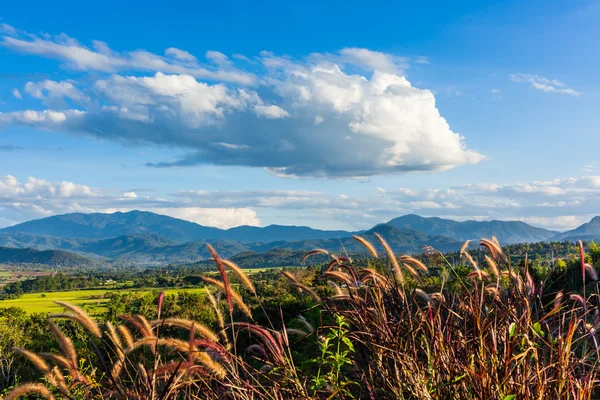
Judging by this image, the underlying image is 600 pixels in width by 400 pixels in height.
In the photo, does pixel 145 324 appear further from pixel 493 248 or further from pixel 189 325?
pixel 493 248

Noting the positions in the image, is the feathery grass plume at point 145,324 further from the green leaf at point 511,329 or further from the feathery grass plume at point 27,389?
the green leaf at point 511,329

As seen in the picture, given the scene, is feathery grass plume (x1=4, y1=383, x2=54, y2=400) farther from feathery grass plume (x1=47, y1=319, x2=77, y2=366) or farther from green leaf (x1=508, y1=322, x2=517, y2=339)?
green leaf (x1=508, y1=322, x2=517, y2=339)

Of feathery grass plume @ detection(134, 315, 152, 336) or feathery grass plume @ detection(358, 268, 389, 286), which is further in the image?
feathery grass plume @ detection(358, 268, 389, 286)

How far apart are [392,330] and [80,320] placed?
6.28 feet

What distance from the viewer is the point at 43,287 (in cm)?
15275

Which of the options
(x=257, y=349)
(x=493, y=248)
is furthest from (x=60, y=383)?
(x=493, y=248)

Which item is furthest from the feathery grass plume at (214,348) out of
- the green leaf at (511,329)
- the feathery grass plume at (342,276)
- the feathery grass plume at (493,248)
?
the feathery grass plume at (493,248)

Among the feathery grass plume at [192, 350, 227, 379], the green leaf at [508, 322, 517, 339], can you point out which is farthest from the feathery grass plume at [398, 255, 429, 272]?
the feathery grass plume at [192, 350, 227, 379]

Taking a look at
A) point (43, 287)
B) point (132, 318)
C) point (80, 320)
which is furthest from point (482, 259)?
point (43, 287)

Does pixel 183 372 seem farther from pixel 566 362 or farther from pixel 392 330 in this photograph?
pixel 566 362

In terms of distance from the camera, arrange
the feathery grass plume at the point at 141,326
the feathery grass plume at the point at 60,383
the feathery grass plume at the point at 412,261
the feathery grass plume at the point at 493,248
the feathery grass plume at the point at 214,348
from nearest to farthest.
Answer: the feathery grass plume at the point at 214,348
the feathery grass plume at the point at 60,383
the feathery grass plume at the point at 141,326
the feathery grass plume at the point at 493,248
the feathery grass plume at the point at 412,261

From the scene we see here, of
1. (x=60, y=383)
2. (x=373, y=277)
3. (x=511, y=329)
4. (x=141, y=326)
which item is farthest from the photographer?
(x=373, y=277)

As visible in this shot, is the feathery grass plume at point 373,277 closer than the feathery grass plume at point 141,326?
No

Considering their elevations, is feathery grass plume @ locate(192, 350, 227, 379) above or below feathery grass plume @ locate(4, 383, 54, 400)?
above
